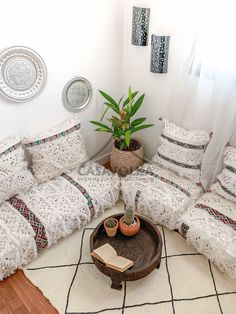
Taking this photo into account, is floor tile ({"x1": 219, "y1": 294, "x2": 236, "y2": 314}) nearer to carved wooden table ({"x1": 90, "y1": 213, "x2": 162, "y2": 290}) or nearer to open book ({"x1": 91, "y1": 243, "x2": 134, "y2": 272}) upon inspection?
carved wooden table ({"x1": 90, "y1": 213, "x2": 162, "y2": 290})

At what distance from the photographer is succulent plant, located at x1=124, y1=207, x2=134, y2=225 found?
177cm

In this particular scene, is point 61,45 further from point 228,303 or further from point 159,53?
point 228,303

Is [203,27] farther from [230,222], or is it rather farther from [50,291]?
[50,291]

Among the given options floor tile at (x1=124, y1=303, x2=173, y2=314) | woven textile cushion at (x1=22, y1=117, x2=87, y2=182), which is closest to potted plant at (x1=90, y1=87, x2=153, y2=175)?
woven textile cushion at (x1=22, y1=117, x2=87, y2=182)

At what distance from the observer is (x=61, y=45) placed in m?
2.12

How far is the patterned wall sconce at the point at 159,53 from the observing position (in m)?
2.13

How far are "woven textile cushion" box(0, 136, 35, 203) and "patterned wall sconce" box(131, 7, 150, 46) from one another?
1.26 m

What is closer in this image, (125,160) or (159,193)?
(159,193)

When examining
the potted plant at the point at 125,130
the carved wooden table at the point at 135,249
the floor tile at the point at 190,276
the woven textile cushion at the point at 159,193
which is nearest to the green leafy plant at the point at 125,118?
the potted plant at the point at 125,130

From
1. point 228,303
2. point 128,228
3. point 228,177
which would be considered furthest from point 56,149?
point 228,303

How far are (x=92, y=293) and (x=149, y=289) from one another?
0.36 m

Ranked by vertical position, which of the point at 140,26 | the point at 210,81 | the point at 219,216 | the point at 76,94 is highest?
the point at 140,26

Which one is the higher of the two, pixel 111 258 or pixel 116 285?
pixel 111 258

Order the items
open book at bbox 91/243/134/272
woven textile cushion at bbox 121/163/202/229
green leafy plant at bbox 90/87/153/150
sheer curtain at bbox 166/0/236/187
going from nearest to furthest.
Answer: open book at bbox 91/243/134/272, sheer curtain at bbox 166/0/236/187, woven textile cushion at bbox 121/163/202/229, green leafy plant at bbox 90/87/153/150
